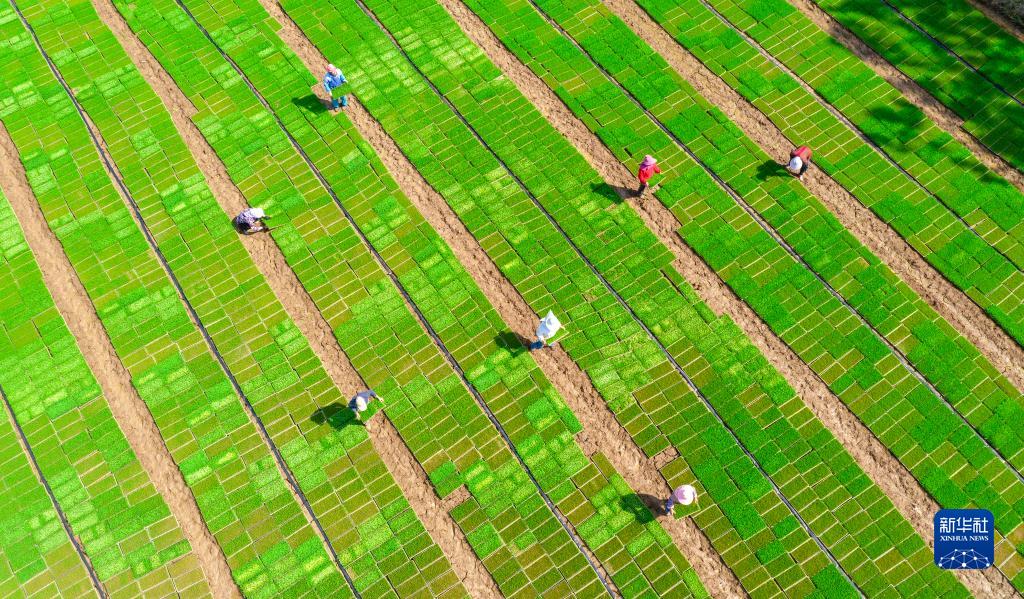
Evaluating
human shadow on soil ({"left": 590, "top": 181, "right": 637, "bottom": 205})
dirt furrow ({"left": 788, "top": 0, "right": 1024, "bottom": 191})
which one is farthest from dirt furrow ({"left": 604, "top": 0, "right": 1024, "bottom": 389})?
human shadow on soil ({"left": 590, "top": 181, "right": 637, "bottom": 205})

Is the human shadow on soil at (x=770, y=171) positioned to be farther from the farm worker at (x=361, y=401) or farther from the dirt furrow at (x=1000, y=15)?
the farm worker at (x=361, y=401)

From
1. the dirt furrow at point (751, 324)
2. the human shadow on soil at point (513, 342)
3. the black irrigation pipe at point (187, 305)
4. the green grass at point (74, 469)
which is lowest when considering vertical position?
the green grass at point (74, 469)

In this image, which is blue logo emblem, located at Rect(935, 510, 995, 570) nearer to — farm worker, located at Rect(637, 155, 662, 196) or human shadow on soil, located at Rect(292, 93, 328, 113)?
farm worker, located at Rect(637, 155, 662, 196)

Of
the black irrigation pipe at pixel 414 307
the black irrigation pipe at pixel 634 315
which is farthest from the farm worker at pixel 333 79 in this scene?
the black irrigation pipe at pixel 634 315

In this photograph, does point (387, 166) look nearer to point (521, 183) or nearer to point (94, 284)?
point (521, 183)

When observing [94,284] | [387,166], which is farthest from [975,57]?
[94,284]

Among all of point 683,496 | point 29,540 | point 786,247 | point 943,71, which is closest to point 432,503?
point 683,496
